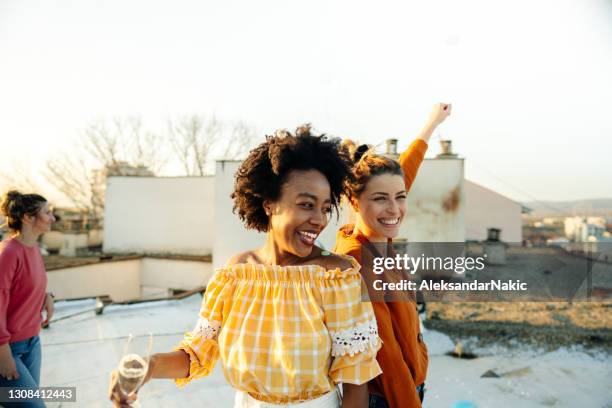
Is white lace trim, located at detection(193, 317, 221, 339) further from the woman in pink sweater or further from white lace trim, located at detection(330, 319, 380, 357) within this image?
the woman in pink sweater

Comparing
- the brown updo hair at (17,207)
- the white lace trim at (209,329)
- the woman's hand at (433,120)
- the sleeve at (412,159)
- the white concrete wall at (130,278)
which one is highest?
the woman's hand at (433,120)

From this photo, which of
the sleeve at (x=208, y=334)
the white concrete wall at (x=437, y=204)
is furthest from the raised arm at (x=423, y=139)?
the white concrete wall at (x=437, y=204)

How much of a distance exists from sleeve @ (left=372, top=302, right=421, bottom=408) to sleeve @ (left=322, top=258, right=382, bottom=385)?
0.16 metres

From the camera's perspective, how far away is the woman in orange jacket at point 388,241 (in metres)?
1.42

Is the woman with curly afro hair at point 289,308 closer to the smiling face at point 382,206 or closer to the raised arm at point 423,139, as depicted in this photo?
the smiling face at point 382,206

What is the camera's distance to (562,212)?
2747cm

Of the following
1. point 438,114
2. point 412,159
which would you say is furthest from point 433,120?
point 412,159

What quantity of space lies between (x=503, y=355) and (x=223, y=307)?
4470 mm

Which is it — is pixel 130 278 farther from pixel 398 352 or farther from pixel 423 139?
pixel 398 352

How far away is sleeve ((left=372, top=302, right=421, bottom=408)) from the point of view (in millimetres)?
1408

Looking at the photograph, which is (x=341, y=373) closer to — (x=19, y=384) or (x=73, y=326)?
(x=19, y=384)

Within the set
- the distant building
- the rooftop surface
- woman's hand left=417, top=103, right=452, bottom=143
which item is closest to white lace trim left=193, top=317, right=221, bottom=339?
woman's hand left=417, top=103, right=452, bottom=143

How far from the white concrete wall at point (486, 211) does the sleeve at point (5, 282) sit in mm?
25552

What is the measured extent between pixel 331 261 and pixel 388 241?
0.53m
